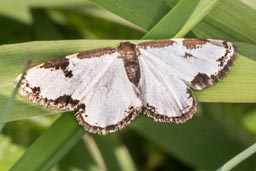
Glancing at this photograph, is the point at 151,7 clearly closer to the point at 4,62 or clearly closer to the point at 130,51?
the point at 130,51

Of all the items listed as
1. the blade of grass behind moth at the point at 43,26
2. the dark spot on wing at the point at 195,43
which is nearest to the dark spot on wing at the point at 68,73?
the dark spot on wing at the point at 195,43

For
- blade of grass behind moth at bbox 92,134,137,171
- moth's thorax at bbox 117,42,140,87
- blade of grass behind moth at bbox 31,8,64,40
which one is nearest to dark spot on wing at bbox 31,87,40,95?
moth's thorax at bbox 117,42,140,87

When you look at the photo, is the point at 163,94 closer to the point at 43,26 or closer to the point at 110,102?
the point at 110,102

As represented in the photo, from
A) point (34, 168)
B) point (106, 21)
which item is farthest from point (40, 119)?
point (34, 168)

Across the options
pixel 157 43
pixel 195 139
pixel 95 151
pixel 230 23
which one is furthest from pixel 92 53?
pixel 195 139

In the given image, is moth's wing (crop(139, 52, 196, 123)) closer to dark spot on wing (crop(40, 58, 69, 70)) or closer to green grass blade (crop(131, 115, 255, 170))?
dark spot on wing (crop(40, 58, 69, 70))
